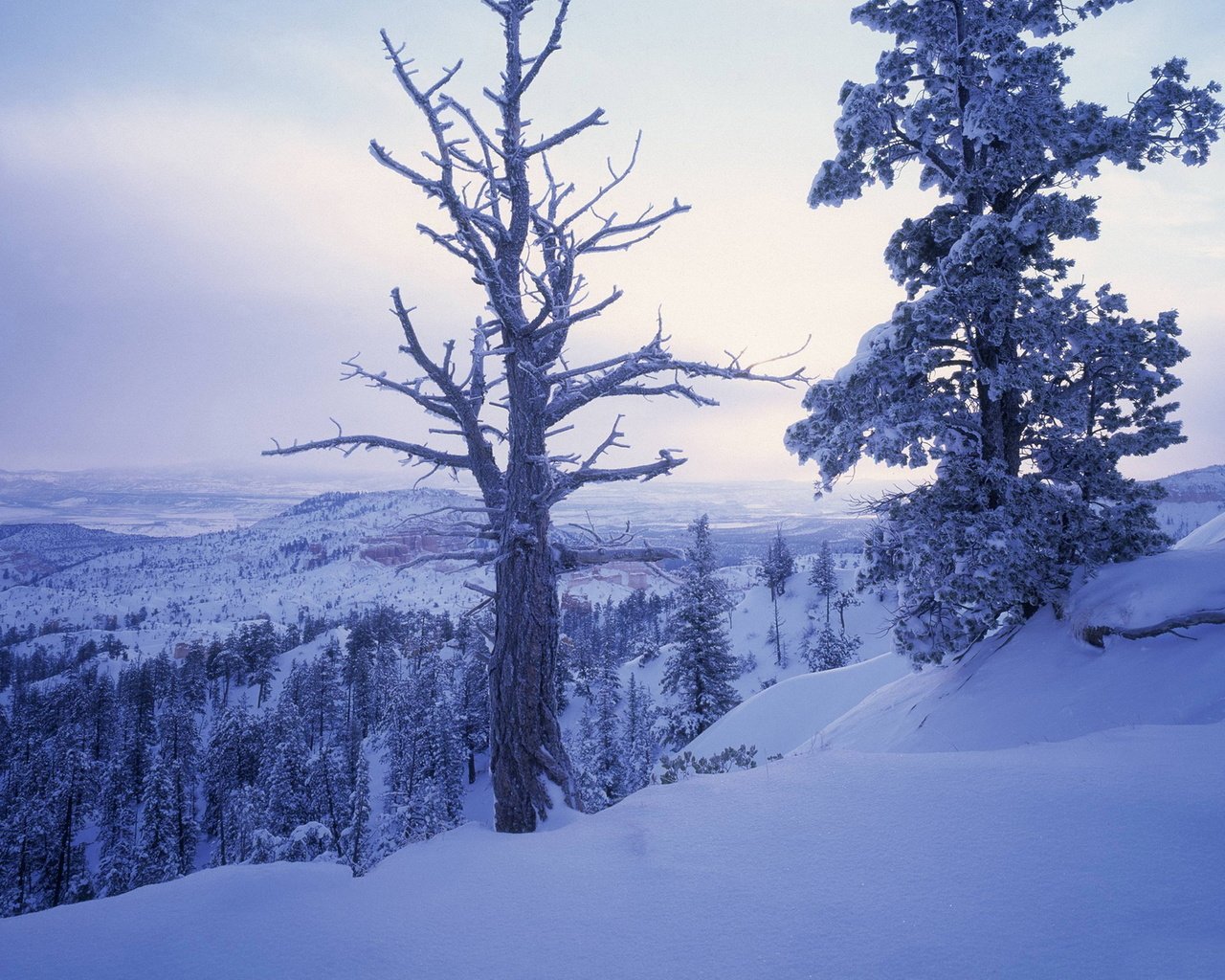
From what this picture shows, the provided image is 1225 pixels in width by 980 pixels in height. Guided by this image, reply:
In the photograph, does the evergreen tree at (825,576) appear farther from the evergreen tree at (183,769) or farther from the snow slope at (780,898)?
the snow slope at (780,898)

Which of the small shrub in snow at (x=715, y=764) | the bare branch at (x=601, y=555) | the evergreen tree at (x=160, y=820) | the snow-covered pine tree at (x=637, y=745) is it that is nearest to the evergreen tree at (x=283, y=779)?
the evergreen tree at (x=160, y=820)

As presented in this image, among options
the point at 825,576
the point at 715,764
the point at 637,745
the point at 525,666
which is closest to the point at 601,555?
the point at 525,666

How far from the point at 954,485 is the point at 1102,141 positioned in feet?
16.1

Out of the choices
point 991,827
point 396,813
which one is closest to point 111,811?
point 396,813

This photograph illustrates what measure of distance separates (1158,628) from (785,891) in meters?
6.66

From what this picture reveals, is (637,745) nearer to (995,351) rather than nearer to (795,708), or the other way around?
(795,708)

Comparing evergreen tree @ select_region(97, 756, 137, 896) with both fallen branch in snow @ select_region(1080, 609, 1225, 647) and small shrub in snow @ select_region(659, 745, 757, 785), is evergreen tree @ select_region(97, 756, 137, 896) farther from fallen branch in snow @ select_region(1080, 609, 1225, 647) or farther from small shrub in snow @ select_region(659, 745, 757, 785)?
fallen branch in snow @ select_region(1080, 609, 1225, 647)

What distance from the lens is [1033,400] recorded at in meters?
8.17

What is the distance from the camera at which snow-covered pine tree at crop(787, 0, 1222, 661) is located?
758 cm

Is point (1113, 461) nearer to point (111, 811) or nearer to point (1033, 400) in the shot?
point (1033, 400)

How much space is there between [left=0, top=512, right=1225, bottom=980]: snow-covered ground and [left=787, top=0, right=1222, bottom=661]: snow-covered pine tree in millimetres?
3783

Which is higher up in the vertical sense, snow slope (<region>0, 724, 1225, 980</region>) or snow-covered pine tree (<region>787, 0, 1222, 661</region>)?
snow-covered pine tree (<region>787, 0, 1222, 661</region>)

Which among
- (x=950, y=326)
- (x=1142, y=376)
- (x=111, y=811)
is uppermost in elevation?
(x=950, y=326)

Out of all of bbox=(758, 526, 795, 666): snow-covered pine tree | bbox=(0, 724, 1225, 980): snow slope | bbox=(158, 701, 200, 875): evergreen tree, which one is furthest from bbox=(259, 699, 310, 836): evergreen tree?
bbox=(758, 526, 795, 666): snow-covered pine tree
